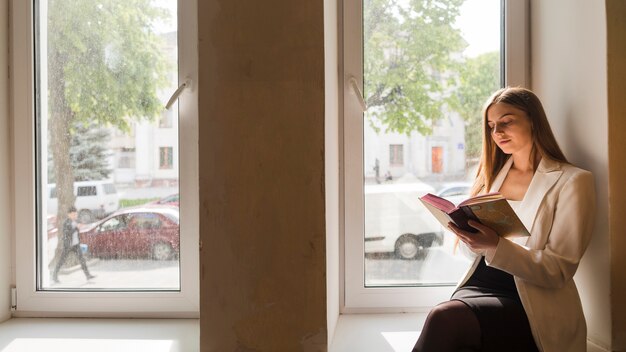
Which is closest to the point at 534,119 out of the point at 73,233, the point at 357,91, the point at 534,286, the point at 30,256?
the point at 534,286

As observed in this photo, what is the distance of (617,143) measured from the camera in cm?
150

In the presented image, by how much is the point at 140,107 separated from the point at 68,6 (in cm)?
48

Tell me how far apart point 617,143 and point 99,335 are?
1.80 m

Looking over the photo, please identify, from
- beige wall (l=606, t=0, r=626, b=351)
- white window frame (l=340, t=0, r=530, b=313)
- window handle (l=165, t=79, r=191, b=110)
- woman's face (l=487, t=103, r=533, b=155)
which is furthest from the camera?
white window frame (l=340, t=0, r=530, b=313)

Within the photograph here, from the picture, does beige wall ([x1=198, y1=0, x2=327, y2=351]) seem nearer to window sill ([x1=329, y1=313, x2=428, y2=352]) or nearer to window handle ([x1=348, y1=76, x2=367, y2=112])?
window sill ([x1=329, y1=313, x2=428, y2=352])

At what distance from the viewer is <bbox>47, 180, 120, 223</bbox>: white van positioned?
200 centimetres

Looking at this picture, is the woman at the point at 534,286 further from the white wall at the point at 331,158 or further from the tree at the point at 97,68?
the tree at the point at 97,68

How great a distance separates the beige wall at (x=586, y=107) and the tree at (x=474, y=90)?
0.64 feet

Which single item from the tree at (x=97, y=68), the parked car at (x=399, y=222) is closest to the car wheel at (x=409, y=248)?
the parked car at (x=399, y=222)

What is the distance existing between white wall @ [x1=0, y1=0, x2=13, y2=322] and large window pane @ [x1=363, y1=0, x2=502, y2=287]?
138 centimetres

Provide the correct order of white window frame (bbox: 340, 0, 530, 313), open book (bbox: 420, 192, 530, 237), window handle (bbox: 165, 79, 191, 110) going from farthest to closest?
white window frame (bbox: 340, 0, 530, 313), window handle (bbox: 165, 79, 191, 110), open book (bbox: 420, 192, 530, 237)

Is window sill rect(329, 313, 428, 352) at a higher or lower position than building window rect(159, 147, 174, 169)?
lower

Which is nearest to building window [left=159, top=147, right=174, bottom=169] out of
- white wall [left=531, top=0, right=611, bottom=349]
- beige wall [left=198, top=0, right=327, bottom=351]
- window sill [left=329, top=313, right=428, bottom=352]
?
beige wall [left=198, top=0, right=327, bottom=351]

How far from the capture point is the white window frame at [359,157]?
1939mm
